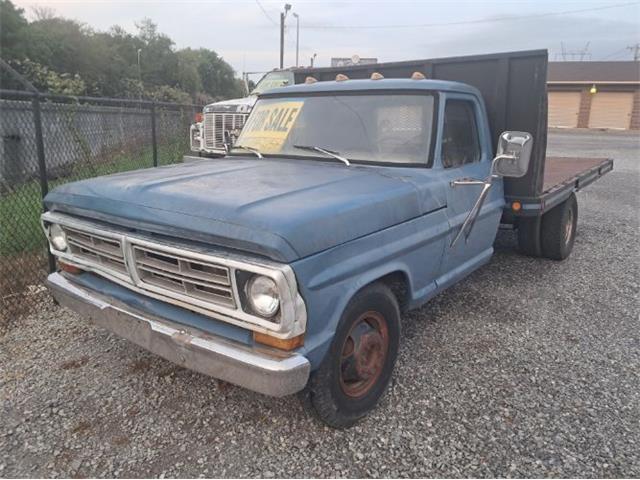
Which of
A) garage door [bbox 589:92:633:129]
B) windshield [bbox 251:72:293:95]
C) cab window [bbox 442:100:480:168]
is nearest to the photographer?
cab window [bbox 442:100:480:168]

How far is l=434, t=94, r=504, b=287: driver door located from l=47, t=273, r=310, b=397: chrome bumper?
1620 millimetres

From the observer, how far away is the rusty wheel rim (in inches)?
108

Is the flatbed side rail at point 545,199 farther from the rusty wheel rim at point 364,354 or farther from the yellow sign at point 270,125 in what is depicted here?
the rusty wheel rim at point 364,354

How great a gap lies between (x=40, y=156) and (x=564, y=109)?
40002mm

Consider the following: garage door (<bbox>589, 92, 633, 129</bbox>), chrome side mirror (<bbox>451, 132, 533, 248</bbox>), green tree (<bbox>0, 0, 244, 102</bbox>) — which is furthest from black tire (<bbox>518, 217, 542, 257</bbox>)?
garage door (<bbox>589, 92, 633, 129</bbox>)

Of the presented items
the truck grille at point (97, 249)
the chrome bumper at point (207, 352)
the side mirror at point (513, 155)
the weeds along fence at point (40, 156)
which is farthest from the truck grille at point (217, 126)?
the chrome bumper at point (207, 352)

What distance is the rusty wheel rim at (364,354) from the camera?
2.75 m

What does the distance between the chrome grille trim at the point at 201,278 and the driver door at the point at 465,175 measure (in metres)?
1.63

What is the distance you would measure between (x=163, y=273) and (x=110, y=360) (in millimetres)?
1307

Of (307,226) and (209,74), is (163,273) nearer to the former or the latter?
(307,226)

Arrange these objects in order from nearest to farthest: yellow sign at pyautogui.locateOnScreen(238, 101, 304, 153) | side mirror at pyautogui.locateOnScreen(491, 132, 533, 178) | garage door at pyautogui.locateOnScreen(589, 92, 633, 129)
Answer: side mirror at pyautogui.locateOnScreen(491, 132, 533, 178) < yellow sign at pyautogui.locateOnScreen(238, 101, 304, 153) < garage door at pyautogui.locateOnScreen(589, 92, 633, 129)

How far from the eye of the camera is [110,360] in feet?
11.3

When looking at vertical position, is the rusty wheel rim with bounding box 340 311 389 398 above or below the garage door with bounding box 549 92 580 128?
below

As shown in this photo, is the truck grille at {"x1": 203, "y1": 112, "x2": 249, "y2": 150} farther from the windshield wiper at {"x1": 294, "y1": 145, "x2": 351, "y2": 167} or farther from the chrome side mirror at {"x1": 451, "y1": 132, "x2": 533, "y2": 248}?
the chrome side mirror at {"x1": 451, "y1": 132, "x2": 533, "y2": 248}
